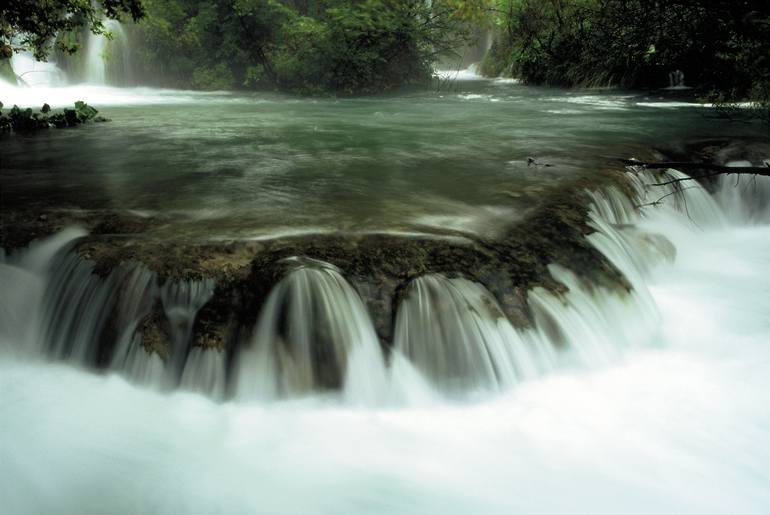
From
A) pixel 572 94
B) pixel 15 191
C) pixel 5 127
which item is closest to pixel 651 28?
pixel 572 94

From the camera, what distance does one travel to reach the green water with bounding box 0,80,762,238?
469cm

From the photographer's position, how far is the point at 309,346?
11.3ft

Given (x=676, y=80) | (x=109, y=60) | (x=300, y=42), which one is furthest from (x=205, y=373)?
(x=109, y=60)

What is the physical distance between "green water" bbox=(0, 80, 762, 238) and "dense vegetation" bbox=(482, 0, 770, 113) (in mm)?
1106

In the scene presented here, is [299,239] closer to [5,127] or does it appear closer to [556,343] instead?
[556,343]

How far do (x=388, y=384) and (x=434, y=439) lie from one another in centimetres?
41

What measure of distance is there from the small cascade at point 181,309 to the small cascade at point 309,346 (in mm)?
340

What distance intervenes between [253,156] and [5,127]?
4.92 metres

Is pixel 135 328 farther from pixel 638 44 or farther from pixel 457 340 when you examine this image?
pixel 638 44

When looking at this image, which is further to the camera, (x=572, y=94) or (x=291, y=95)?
(x=291, y=95)

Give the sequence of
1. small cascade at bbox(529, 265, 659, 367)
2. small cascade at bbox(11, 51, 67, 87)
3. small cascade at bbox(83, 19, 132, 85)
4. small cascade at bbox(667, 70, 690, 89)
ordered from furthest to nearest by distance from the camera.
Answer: small cascade at bbox(11, 51, 67, 87) → small cascade at bbox(83, 19, 132, 85) → small cascade at bbox(667, 70, 690, 89) → small cascade at bbox(529, 265, 659, 367)

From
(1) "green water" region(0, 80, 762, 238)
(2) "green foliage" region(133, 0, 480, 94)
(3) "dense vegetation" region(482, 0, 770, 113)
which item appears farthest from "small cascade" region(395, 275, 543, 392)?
(2) "green foliage" region(133, 0, 480, 94)

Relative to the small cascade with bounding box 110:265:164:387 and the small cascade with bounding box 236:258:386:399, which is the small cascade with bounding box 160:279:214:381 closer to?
the small cascade with bounding box 110:265:164:387

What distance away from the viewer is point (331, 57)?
18219 mm
